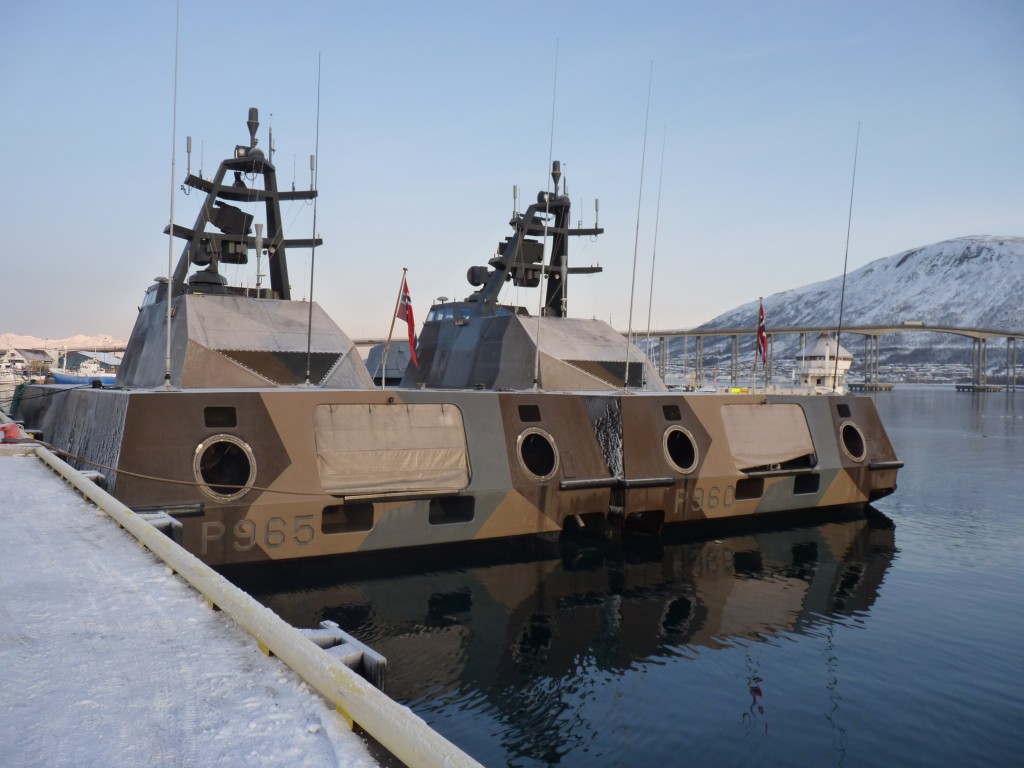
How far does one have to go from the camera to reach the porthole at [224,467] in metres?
12.4

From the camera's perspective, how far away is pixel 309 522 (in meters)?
12.9

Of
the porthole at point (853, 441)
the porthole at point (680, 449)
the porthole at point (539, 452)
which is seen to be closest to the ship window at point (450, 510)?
the porthole at point (539, 452)

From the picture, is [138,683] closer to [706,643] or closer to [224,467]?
[706,643]

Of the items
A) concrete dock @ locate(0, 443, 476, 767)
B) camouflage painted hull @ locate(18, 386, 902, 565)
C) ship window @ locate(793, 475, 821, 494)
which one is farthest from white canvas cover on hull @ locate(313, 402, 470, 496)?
ship window @ locate(793, 475, 821, 494)

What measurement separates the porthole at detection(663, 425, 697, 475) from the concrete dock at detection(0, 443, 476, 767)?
11900 mm

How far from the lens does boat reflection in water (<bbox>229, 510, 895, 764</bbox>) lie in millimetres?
8805

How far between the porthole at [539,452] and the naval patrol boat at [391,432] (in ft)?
0.17

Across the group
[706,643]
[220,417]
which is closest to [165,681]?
[706,643]

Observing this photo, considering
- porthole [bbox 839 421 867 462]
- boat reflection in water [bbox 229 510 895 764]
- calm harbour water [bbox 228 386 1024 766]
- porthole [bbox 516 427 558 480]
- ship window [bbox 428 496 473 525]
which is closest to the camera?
calm harbour water [bbox 228 386 1024 766]

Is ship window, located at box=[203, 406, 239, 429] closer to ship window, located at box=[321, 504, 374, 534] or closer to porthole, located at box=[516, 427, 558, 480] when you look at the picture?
ship window, located at box=[321, 504, 374, 534]

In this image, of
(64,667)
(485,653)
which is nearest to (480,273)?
(485,653)

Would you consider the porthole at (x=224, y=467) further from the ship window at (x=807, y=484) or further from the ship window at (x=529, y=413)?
the ship window at (x=807, y=484)

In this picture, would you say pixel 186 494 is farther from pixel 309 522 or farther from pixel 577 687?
pixel 577 687

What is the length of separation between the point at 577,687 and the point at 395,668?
2.30m
